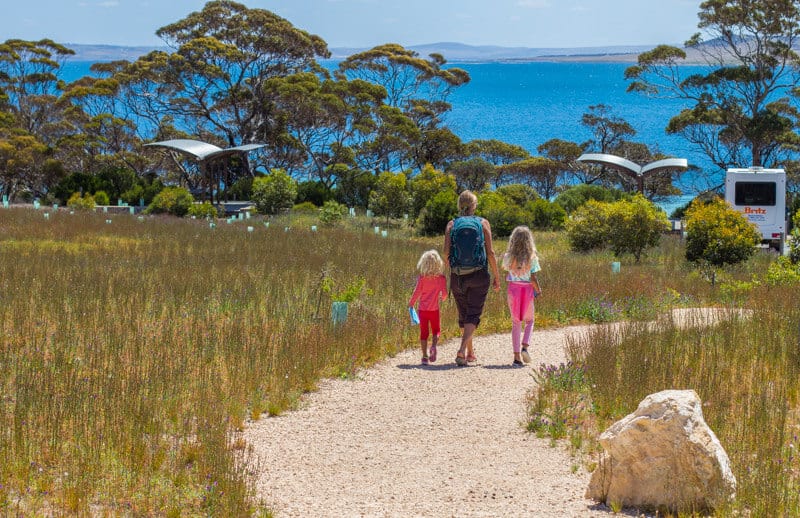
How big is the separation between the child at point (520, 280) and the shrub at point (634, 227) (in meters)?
11.9

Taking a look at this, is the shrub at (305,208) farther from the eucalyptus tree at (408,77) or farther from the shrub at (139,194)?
the eucalyptus tree at (408,77)

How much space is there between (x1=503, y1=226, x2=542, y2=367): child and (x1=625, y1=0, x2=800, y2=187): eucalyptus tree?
3288 centimetres

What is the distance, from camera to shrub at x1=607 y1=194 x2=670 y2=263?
2131cm

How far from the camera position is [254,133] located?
47.0 metres

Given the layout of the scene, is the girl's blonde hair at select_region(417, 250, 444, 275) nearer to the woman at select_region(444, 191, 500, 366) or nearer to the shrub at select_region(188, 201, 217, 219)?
the woman at select_region(444, 191, 500, 366)

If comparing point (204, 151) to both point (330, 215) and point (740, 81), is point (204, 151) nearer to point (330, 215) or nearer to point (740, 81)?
point (330, 215)

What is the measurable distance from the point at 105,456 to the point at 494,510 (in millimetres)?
2636

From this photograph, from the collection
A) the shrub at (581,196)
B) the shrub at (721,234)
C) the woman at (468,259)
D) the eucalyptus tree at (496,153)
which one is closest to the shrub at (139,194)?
the shrub at (581,196)

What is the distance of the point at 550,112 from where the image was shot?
13412cm

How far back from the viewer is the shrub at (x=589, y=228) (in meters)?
22.4

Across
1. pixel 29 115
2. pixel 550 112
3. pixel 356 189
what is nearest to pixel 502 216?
pixel 356 189

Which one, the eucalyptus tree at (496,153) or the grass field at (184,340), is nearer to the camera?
the grass field at (184,340)

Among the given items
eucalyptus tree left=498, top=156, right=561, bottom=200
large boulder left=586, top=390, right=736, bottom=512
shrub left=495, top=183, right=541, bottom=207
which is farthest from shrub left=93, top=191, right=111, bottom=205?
large boulder left=586, top=390, right=736, bottom=512

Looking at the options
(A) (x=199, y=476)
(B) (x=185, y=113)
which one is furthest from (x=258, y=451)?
(B) (x=185, y=113)
